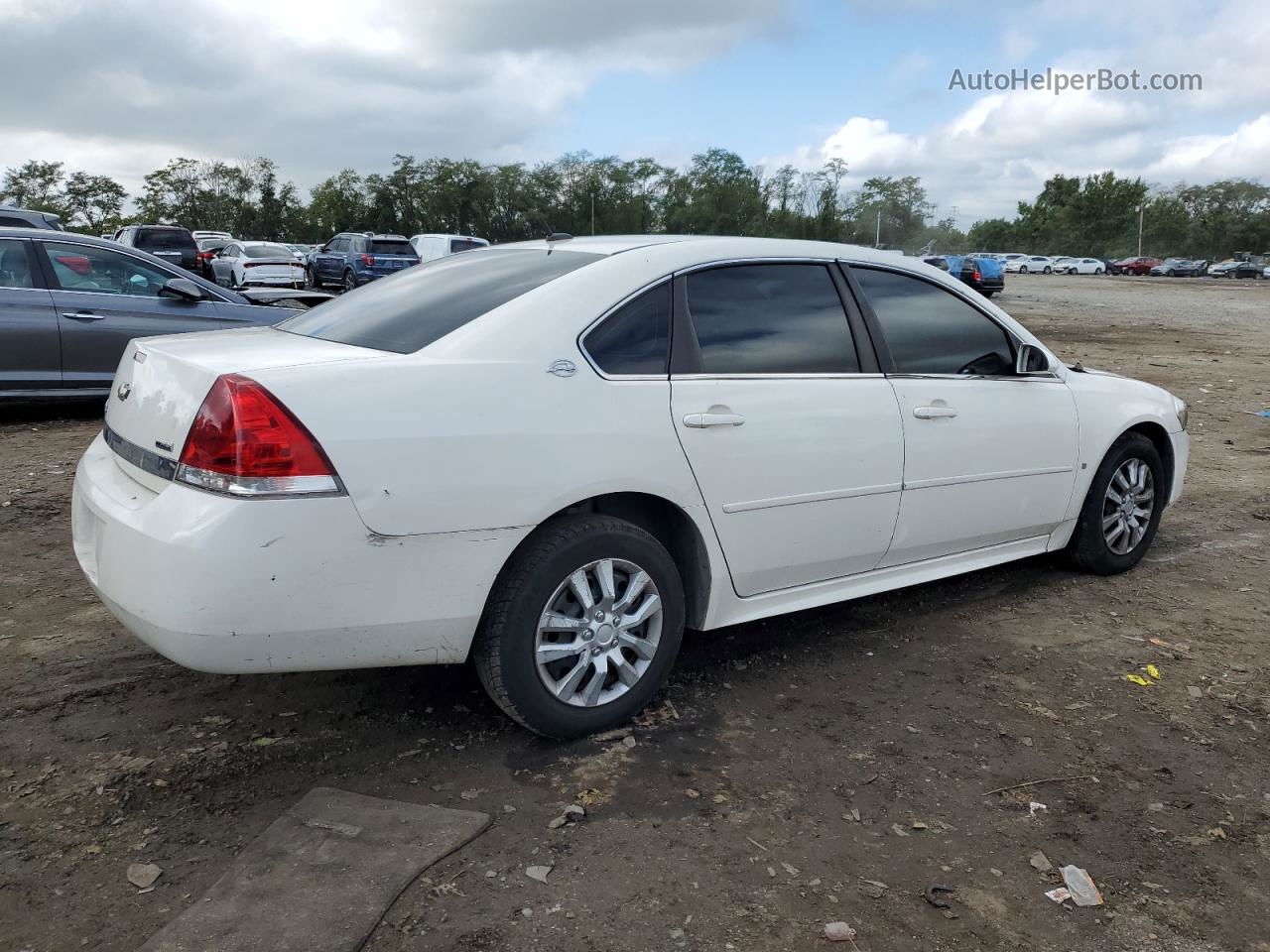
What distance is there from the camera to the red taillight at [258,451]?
266 cm

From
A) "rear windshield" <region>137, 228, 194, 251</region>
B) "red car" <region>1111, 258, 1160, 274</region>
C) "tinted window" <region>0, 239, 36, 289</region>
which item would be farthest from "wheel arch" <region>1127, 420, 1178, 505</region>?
"red car" <region>1111, 258, 1160, 274</region>

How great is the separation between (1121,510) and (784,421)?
239 cm

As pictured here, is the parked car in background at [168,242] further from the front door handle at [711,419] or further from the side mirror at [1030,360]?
the front door handle at [711,419]

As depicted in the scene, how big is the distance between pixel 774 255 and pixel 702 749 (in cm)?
178

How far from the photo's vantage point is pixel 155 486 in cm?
289

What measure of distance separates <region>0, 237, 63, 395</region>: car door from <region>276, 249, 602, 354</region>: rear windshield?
17.5ft

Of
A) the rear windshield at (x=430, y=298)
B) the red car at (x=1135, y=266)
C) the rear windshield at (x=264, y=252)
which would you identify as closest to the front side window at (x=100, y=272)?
the rear windshield at (x=430, y=298)

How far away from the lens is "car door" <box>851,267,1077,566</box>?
399cm

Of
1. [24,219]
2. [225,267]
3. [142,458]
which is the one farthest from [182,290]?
[225,267]

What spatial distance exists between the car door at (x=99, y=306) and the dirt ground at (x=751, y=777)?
13.4ft

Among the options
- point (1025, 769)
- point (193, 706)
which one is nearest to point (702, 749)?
point (1025, 769)

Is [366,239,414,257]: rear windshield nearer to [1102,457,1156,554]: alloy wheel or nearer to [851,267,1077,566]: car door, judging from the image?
[1102,457,1156,554]: alloy wheel

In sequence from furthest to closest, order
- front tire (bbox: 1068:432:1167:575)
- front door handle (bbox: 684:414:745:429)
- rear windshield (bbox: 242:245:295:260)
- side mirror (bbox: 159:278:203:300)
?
rear windshield (bbox: 242:245:295:260)
side mirror (bbox: 159:278:203:300)
front tire (bbox: 1068:432:1167:575)
front door handle (bbox: 684:414:745:429)

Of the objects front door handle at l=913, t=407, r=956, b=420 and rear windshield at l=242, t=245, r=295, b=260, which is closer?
front door handle at l=913, t=407, r=956, b=420
